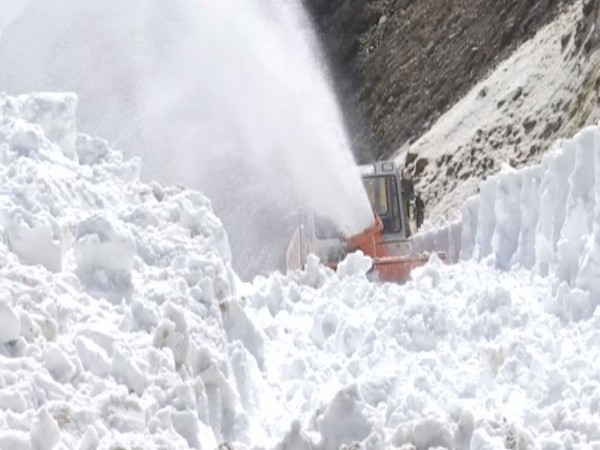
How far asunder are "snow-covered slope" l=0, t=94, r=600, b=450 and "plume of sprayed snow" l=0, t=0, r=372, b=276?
8.94 meters

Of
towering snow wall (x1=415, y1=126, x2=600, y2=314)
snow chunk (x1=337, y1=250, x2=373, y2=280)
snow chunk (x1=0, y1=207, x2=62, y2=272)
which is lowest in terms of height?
snow chunk (x1=337, y1=250, x2=373, y2=280)

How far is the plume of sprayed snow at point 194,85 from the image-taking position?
782 inches

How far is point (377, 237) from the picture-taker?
1438 centimetres

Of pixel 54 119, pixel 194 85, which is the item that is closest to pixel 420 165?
pixel 194 85

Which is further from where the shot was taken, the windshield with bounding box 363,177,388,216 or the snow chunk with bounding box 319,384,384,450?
the windshield with bounding box 363,177,388,216

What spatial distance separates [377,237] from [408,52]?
16.4m

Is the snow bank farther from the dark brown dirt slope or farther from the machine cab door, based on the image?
the dark brown dirt slope

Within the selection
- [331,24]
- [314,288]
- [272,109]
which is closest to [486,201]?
[314,288]

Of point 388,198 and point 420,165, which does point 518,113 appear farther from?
point 388,198

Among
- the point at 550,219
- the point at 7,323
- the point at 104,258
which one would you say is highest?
the point at 7,323

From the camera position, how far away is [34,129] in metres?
8.42

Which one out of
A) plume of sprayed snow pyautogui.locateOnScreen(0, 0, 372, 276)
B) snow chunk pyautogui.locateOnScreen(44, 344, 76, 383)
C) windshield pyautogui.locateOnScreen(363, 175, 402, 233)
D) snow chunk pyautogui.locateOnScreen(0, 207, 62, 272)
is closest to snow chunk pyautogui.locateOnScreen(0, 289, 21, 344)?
snow chunk pyautogui.locateOnScreen(44, 344, 76, 383)

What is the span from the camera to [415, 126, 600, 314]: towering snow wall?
Result: 8.88 meters

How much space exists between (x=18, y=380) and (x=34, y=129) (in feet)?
8.67
